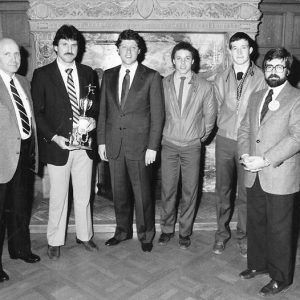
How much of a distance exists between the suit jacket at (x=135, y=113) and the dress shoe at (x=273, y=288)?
1326 millimetres

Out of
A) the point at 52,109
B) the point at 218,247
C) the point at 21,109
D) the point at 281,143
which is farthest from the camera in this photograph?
the point at 218,247

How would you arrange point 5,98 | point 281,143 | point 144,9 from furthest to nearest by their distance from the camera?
point 144,9
point 5,98
point 281,143

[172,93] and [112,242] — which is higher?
[172,93]

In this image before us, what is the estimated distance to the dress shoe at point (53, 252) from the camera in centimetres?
306

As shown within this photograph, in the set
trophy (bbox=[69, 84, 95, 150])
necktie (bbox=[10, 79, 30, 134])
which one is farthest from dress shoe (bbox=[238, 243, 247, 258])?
necktie (bbox=[10, 79, 30, 134])

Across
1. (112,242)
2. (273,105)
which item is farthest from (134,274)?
(273,105)

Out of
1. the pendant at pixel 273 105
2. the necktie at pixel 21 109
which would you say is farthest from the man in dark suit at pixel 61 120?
the pendant at pixel 273 105

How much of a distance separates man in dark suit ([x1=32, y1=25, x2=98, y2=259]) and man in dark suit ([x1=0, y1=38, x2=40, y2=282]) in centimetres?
10

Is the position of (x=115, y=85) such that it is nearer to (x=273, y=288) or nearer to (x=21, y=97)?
(x=21, y=97)

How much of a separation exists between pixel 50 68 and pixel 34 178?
2036 mm

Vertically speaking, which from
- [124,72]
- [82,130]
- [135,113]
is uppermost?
[124,72]

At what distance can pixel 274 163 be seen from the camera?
7.71ft

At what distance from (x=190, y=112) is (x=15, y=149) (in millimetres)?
1422

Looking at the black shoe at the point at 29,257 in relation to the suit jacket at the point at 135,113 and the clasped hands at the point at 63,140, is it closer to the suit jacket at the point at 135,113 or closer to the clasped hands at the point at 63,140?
the clasped hands at the point at 63,140
